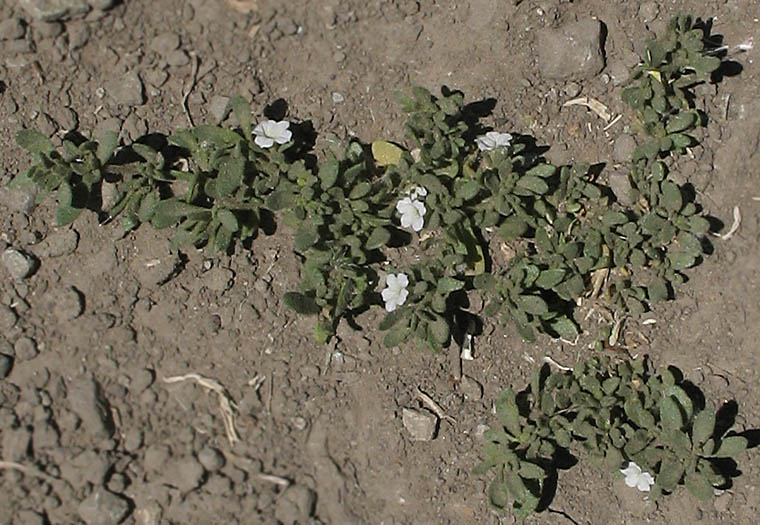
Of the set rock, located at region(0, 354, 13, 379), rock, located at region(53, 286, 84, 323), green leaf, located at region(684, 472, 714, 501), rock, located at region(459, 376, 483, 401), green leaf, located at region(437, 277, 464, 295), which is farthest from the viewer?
rock, located at region(459, 376, 483, 401)

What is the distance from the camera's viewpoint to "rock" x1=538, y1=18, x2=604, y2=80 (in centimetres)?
501

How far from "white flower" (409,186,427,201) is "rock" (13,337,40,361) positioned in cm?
205

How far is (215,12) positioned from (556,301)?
2.37 metres

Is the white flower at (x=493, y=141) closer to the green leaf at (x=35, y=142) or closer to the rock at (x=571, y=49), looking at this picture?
the rock at (x=571, y=49)

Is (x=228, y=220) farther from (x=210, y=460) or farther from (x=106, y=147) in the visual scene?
(x=210, y=460)

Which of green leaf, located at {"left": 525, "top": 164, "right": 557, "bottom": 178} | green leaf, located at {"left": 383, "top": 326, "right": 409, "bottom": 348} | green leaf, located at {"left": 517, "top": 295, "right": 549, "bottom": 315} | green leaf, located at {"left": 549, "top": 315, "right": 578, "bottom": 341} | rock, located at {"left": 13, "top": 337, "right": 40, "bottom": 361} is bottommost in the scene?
rock, located at {"left": 13, "top": 337, "right": 40, "bottom": 361}

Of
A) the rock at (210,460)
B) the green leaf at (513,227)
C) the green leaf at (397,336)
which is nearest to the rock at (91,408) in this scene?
the rock at (210,460)

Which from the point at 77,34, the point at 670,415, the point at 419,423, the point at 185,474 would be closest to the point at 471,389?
the point at 419,423

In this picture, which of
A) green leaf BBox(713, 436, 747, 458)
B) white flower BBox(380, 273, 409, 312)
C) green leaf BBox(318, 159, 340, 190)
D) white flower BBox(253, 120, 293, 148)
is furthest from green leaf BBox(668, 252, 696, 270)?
white flower BBox(253, 120, 293, 148)

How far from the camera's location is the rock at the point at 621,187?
5.02 metres

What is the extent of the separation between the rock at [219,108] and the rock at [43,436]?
5.80 ft

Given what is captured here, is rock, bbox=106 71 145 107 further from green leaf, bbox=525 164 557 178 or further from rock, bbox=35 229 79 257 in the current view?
green leaf, bbox=525 164 557 178

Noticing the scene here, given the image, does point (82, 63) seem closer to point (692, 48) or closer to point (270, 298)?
point (270, 298)

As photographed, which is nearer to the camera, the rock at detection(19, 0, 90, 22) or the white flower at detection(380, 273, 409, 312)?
the white flower at detection(380, 273, 409, 312)
